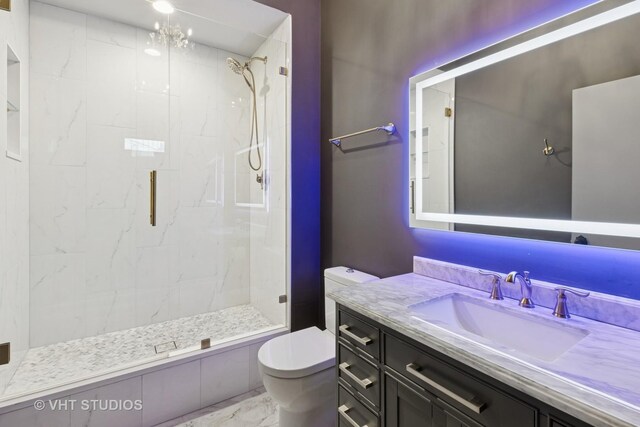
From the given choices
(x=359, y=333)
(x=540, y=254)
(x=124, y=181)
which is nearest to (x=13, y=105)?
(x=124, y=181)

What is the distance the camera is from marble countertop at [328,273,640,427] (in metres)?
0.56

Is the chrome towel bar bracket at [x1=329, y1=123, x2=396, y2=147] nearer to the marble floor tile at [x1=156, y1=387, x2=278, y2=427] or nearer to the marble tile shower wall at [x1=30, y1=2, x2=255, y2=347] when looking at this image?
the marble tile shower wall at [x1=30, y1=2, x2=255, y2=347]

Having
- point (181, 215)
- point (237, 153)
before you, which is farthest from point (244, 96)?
point (181, 215)

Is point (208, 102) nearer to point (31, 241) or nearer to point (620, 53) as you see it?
point (31, 241)

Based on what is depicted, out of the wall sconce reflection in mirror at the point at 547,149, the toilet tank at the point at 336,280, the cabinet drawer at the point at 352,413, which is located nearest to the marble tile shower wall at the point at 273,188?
the toilet tank at the point at 336,280

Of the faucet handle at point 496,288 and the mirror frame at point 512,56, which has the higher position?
the mirror frame at point 512,56

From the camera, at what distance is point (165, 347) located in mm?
2029

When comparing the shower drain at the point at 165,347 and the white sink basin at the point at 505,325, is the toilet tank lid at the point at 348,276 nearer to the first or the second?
the white sink basin at the point at 505,325

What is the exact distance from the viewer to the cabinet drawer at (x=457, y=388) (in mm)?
668

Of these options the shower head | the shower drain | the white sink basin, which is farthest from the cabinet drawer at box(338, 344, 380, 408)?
the shower head

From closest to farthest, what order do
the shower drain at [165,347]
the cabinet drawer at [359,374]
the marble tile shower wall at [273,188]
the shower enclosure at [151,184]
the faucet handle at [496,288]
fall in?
the cabinet drawer at [359,374] < the faucet handle at [496,288] < the shower drain at [165,347] < the shower enclosure at [151,184] < the marble tile shower wall at [273,188]

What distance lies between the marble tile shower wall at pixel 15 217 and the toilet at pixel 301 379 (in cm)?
137

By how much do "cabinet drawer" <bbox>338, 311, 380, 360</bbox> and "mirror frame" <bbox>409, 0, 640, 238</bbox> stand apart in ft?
2.19

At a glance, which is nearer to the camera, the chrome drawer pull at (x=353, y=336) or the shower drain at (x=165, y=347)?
the chrome drawer pull at (x=353, y=336)
